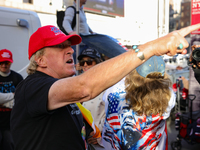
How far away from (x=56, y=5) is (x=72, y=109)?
1206 cm

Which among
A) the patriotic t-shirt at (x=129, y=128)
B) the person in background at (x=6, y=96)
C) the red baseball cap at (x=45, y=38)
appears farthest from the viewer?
the person in background at (x=6, y=96)

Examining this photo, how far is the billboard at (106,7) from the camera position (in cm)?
1552

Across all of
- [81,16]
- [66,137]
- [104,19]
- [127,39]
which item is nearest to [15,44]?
[81,16]

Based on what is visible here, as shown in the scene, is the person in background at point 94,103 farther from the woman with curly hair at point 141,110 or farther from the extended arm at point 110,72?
the extended arm at point 110,72

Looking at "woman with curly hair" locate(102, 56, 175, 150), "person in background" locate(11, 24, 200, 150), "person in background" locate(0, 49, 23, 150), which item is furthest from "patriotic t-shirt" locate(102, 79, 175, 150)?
"person in background" locate(0, 49, 23, 150)

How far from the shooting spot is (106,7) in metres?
17.0

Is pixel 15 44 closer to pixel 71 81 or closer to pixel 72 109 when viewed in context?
pixel 72 109

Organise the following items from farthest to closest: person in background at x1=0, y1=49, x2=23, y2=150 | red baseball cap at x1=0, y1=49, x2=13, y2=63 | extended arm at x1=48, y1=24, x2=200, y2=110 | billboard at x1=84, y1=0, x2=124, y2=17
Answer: billboard at x1=84, y1=0, x2=124, y2=17
red baseball cap at x1=0, y1=49, x2=13, y2=63
person in background at x1=0, y1=49, x2=23, y2=150
extended arm at x1=48, y1=24, x2=200, y2=110

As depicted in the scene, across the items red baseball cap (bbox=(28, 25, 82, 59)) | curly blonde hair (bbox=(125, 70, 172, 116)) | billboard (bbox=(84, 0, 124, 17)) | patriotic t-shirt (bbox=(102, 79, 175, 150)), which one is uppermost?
billboard (bbox=(84, 0, 124, 17))

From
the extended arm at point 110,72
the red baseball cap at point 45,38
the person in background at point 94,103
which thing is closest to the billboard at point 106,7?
the person in background at point 94,103

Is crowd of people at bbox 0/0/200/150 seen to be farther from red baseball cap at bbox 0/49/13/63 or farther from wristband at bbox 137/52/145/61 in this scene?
red baseball cap at bbox 0/49/13/63

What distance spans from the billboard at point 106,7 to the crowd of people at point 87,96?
13891mm

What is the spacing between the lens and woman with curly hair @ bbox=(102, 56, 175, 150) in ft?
6.65

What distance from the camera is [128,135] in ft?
6.59
